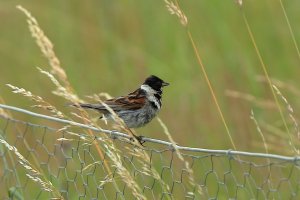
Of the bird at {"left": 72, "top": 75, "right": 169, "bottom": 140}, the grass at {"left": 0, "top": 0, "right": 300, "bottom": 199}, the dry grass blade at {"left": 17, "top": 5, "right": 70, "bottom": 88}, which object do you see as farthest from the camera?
the grass at {"left": 0, "top": 0, "right": 300, "bottom": 199}

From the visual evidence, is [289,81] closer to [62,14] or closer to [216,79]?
[216,79]

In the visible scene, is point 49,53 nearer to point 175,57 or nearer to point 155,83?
point 155,83

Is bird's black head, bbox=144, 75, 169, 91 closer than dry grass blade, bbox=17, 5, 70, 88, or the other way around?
dry grass blade, bbox=17, 5, 70, 88

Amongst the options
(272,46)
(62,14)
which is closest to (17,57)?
(62,14)

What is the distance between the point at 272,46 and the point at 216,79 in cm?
44

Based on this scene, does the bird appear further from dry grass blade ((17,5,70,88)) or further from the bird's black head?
dry grass blade ((17,5,70,88))

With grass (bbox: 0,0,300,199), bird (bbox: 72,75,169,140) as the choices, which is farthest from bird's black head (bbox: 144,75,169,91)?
grass (bbox: 0,0,300,199)

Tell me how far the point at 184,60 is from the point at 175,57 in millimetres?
106

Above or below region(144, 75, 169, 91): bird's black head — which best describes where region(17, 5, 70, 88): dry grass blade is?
below

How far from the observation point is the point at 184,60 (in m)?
5.96

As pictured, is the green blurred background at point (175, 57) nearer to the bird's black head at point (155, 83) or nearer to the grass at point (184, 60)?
the grass at point (184, 60)

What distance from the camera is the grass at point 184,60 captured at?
5699 mm

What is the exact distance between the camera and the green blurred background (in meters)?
5.73

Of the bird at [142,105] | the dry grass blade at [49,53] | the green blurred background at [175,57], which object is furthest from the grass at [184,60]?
the dry grass blade at [49,53]
